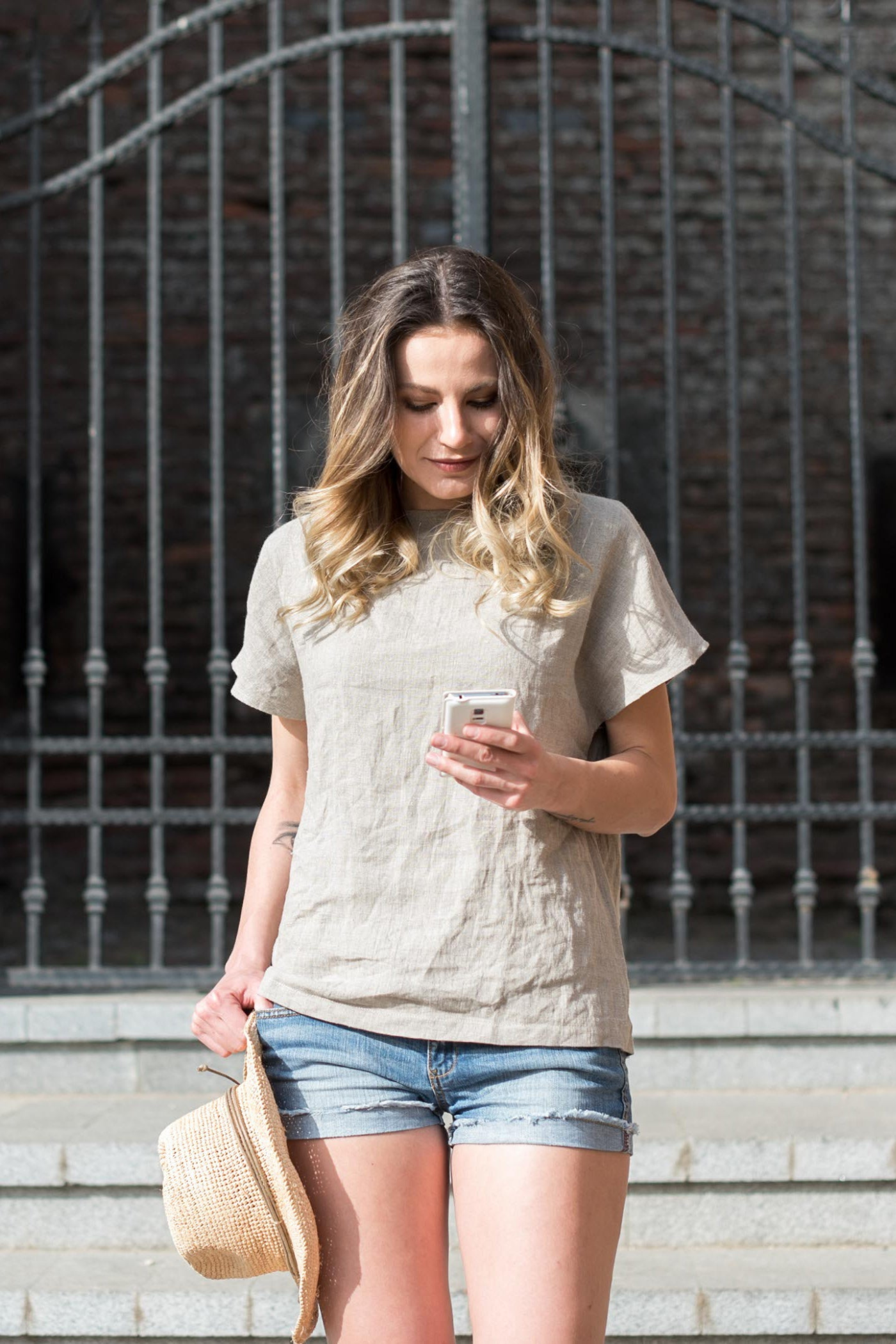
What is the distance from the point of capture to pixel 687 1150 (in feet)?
9.46

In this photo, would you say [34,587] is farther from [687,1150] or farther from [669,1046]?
[687,1150]

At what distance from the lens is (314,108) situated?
6.32 meters

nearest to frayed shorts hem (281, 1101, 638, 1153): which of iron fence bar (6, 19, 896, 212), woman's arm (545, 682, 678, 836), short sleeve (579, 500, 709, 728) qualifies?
woman's arm (545, 682, 678, 836)

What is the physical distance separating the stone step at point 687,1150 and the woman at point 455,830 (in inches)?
59.5

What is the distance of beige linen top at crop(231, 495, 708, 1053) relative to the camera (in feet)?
4.61

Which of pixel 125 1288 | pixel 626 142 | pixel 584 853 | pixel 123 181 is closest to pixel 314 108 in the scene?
pixel 123 181

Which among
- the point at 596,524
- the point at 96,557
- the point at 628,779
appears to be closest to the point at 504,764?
the point at 628,779

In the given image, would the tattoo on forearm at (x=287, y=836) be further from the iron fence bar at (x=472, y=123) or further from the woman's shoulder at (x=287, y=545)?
the iron fence bar at (x=472, y=123)

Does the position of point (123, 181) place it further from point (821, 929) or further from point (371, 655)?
point (371, 655)

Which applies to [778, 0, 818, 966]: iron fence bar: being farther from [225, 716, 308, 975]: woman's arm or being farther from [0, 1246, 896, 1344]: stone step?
[225, 716, 308, 975]: woman's arm

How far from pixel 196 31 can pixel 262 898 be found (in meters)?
3.05

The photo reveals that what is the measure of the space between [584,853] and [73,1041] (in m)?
2.31

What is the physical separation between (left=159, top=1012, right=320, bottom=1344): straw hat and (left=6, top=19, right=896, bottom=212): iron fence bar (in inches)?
120

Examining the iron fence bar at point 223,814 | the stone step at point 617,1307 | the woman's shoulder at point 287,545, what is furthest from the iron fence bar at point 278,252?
the woman's shoulder at point 287,545
